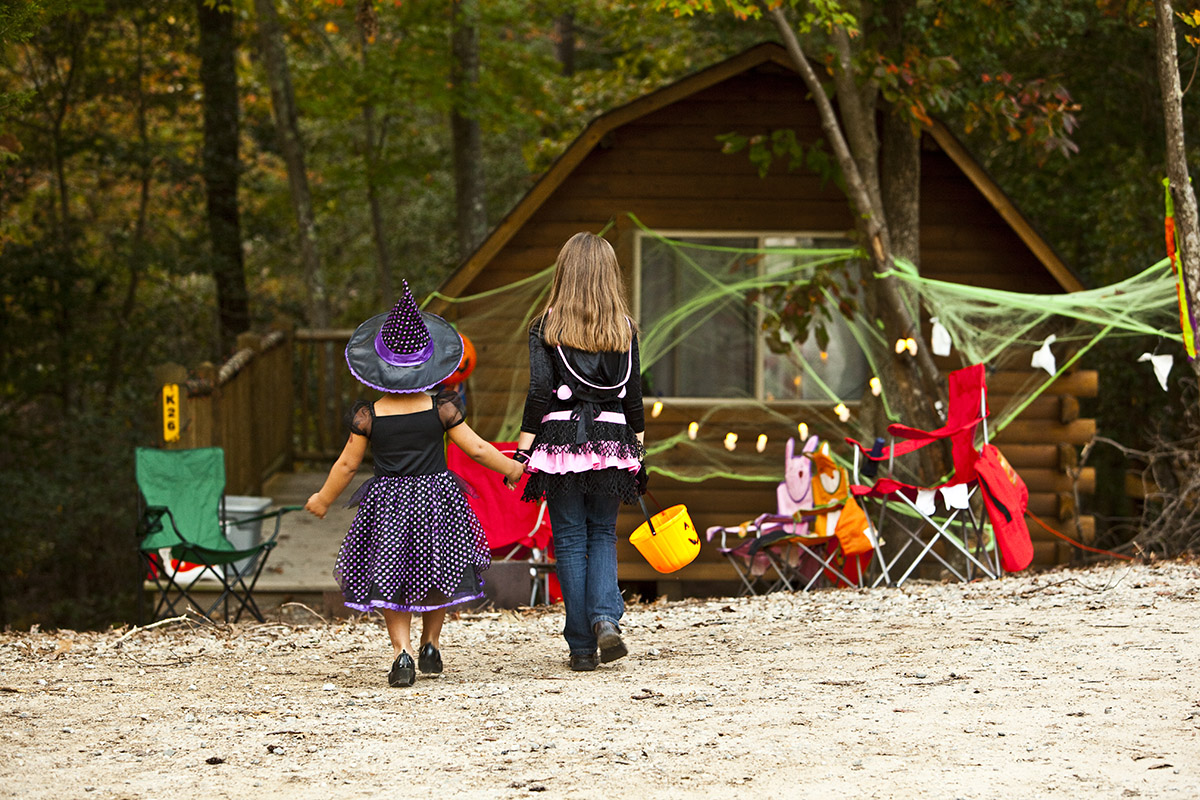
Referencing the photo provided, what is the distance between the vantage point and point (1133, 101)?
40.5 ft

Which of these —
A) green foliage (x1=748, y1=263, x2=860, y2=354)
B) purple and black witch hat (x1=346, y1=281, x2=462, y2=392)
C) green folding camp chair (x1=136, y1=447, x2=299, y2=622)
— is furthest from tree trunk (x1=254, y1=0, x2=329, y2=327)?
purple and black witch hat (x1=346, y1=281, x2=462, y2=392)

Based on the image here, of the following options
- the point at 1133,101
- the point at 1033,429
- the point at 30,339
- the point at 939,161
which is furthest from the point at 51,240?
the point at 1133,101

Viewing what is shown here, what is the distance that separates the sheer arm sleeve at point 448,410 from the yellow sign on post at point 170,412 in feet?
14.9

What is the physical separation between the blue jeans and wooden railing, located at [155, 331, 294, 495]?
15.7 ft

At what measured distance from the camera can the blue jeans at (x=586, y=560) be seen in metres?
4.76

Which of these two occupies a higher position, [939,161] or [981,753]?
[939,161]

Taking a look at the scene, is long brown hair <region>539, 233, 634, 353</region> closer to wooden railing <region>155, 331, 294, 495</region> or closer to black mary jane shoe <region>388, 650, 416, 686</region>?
black mary jane shoe <region>388, 650, 416, 686</region>

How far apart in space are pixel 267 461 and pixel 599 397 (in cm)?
848

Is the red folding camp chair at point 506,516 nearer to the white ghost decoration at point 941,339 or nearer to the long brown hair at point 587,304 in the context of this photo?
the white ghost decoration at point 941,339

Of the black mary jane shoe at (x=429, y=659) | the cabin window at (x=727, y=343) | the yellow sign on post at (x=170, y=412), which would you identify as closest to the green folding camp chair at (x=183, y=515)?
the yellow sign on post at (x=170, y=412)

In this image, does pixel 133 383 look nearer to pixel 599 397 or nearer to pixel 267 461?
pixel 267 461

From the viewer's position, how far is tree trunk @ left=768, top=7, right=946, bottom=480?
802 cm

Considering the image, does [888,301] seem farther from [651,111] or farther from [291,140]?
[291,140]

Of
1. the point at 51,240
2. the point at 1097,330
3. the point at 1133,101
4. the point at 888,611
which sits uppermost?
the point at 1133,101
